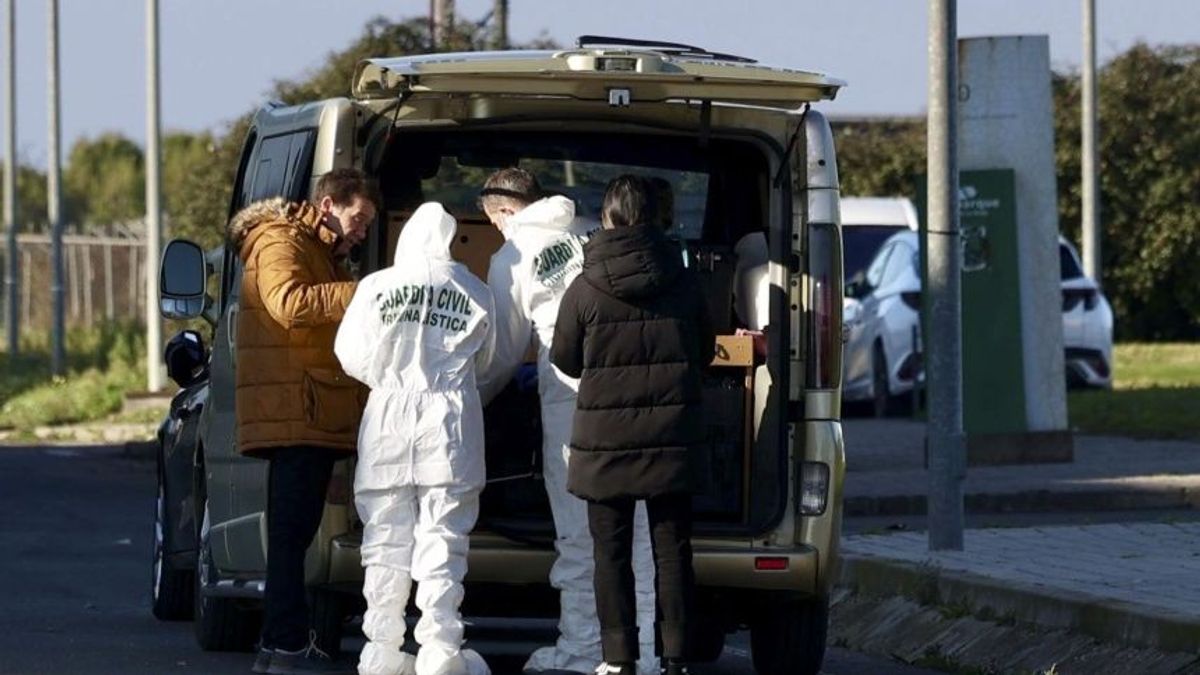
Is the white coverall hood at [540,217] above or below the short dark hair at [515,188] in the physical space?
below

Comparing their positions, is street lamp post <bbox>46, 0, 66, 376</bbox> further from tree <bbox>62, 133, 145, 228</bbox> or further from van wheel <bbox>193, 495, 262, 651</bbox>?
tree <bbox>62, 133, 145, 228</bbox>

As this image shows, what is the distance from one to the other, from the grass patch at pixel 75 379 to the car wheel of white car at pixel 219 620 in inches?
767

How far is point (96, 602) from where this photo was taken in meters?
13.2

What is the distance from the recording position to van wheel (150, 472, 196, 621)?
12.2 metres

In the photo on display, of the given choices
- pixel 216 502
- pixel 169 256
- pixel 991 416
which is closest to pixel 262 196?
pixel 169 256

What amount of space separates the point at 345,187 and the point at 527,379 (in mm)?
1113

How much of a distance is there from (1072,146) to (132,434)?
51.4 feet

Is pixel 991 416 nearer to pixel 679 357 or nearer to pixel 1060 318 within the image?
pixel 1060 318

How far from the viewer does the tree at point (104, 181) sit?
82250 mm

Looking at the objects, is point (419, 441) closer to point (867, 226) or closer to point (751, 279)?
point (751, 279)

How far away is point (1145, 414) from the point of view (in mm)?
23172

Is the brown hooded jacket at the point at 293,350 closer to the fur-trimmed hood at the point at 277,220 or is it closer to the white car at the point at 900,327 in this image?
the fur-trimmed hood at the point at 277,220

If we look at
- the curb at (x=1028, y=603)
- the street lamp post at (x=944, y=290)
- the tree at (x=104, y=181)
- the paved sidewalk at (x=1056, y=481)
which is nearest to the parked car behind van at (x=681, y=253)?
the curb at (x=1028, y=603)

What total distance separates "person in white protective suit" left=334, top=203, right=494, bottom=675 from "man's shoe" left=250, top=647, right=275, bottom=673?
47 cm
